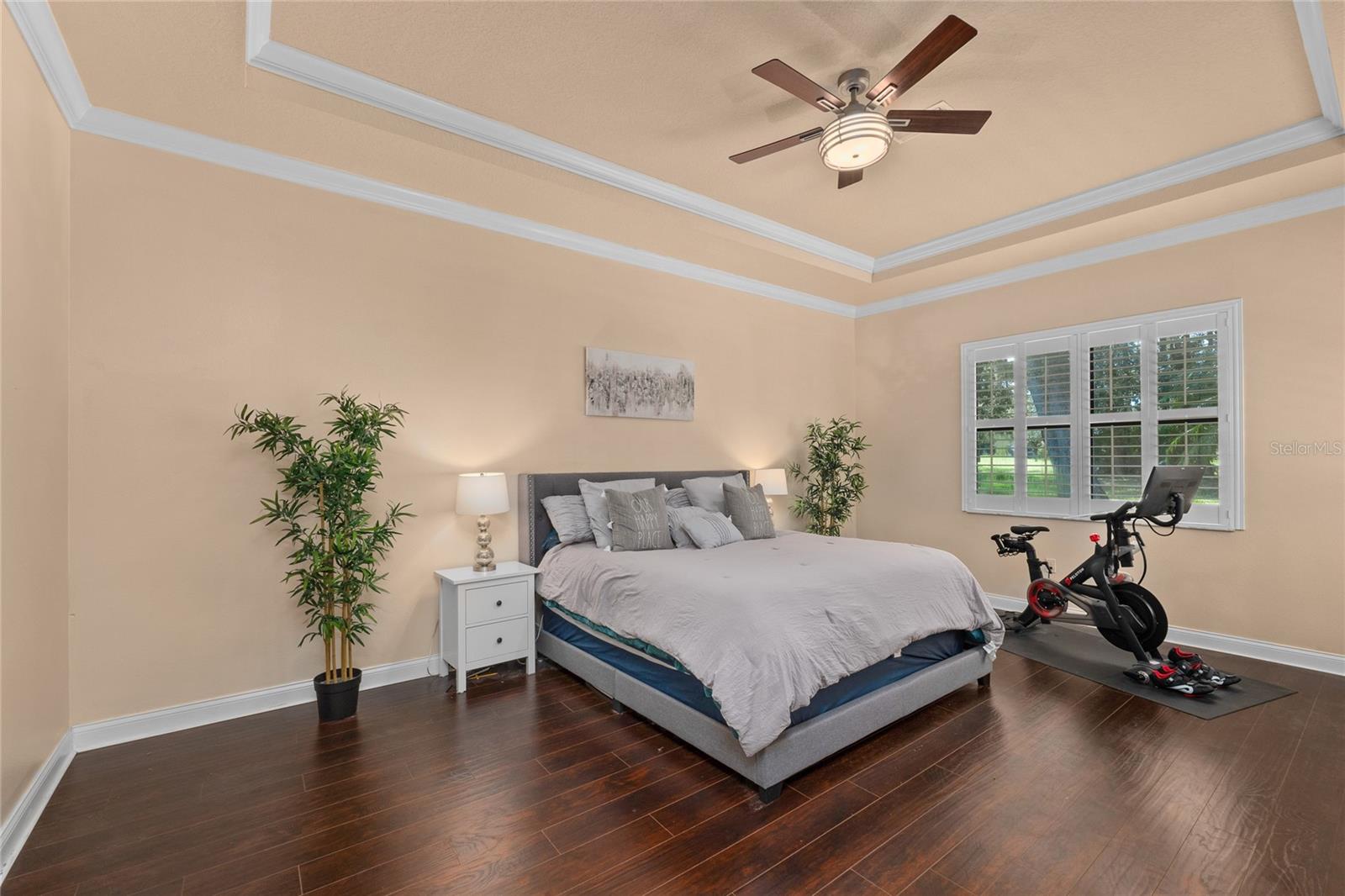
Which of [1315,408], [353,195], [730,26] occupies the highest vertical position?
[730,26]

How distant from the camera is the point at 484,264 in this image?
157 inches

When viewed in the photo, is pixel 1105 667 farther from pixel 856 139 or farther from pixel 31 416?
pixel 31 416

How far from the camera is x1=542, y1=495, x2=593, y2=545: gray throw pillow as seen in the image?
13.1 ft

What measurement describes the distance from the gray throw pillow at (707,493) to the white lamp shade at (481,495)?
1503 mm

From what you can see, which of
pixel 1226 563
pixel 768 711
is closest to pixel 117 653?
pixel 768 711

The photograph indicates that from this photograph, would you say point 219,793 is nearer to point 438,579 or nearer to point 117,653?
point 117,653

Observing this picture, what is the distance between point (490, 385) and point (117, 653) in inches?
91.7

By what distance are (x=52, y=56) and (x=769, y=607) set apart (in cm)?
369

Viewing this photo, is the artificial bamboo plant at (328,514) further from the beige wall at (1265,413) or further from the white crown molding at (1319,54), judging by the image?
the beige wall at (1265,413)

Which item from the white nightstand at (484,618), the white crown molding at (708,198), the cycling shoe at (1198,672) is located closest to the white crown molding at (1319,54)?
the white crown molding at (708,198)

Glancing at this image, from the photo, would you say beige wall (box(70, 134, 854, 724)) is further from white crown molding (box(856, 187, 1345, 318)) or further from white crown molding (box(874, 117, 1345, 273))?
white crown molding (box(856, 187, 1345, 318))

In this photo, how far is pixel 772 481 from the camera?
5.41 meters

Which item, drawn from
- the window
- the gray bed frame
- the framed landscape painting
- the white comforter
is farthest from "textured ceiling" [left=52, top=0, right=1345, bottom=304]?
the white comforter

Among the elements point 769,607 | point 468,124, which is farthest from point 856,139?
point 769,607
